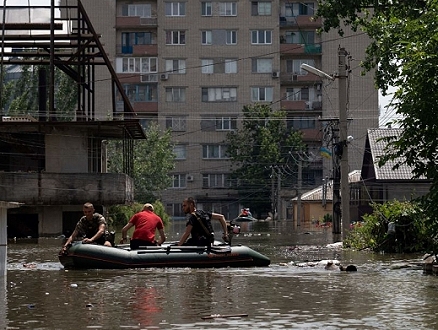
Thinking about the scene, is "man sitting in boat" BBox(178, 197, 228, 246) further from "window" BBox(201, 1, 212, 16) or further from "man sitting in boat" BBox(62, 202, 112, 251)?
"window" BBox(201, 1, 212, 16)

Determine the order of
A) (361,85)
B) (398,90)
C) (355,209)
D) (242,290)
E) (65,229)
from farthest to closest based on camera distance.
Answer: (361,85)
(355,209)
(65,229)
(398,90)
(242,290)

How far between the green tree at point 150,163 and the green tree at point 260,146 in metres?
10.7

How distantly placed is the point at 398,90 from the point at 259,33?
84.6 meters

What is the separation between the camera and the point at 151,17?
346 ft

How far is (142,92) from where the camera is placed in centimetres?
10544

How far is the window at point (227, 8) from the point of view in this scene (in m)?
105

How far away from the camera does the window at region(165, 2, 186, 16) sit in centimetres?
10469

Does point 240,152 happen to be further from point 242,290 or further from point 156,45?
point 242,290

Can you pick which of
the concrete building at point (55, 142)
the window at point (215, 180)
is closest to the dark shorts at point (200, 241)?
the concrete building at point (55, 142)

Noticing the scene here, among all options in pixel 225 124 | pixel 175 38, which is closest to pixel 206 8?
pixel 175 38

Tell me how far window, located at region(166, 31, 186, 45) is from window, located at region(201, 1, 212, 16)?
9.05 feet

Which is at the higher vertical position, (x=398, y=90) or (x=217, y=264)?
(x=398, y=90)

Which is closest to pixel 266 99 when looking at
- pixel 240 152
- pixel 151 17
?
pixel 240 152

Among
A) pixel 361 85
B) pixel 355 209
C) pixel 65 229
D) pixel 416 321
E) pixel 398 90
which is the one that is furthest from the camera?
pixel 361 85
